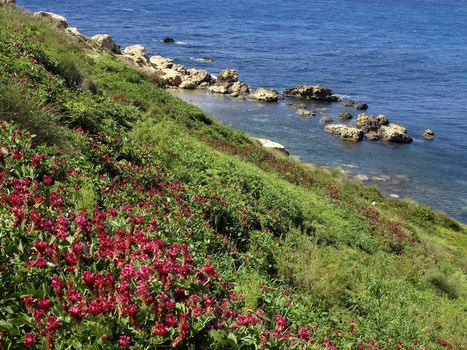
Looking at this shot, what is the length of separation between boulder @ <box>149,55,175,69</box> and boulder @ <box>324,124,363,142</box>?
2704 centimetres

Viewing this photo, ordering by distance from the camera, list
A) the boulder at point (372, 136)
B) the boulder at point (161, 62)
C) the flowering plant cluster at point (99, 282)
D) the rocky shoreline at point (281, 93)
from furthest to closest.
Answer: the boulder at point (161, 62) < the boulder at point (372, 136) < the rocky shoreline at point (281, 93) < the flowering plant cluster at point (99, 282)

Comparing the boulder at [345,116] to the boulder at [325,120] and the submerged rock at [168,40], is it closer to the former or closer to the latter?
the boulder at [325,120]

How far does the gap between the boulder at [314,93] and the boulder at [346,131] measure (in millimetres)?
11770

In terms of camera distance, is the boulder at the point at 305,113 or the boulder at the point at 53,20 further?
the boulder at the point at 305,113

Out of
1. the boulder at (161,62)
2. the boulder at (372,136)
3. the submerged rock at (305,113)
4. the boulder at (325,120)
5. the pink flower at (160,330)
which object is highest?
the pink flower at (160,330)

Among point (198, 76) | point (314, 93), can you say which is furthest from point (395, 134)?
point (198, 76)

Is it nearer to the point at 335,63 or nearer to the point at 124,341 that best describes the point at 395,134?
the point at 335,63

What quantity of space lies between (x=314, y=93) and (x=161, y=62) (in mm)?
23438

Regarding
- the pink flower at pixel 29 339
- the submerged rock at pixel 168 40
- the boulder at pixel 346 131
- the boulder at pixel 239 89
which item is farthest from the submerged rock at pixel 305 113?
the pink flower at pixel 29 339

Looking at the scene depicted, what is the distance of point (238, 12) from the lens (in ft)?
442

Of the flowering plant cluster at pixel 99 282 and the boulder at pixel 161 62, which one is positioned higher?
the flowering plant cluster at pixel 99 282

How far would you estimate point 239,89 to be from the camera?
61875 mm

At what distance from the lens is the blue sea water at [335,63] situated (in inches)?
1772

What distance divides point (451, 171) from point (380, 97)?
80.4 feet
